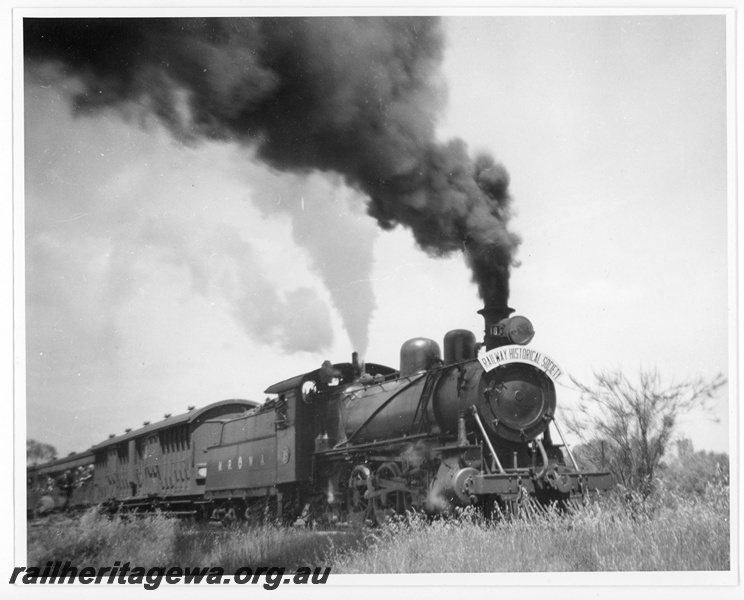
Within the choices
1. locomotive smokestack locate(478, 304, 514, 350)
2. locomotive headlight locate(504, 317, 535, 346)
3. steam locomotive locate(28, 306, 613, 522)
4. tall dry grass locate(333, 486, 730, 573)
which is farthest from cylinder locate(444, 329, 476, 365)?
tall dry grass locate(333, 486, 730, 573)

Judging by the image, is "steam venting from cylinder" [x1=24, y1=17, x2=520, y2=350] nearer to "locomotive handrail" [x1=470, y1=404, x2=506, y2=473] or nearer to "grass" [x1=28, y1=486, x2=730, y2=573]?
"locomotive handrail" [x1=470, y1=404, x2=506, y2=473]

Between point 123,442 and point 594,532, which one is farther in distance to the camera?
point 123,442

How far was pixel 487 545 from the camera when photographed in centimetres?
886

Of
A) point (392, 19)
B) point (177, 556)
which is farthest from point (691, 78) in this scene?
point (177, 556)

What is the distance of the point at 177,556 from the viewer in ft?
32.7

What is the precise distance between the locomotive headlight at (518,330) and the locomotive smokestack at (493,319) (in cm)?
20

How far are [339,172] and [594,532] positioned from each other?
607 centimetres

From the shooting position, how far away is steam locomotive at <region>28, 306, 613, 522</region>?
10.2 metres

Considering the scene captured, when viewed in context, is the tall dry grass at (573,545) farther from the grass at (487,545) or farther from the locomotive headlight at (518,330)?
the locomotive headlight at (518,330)

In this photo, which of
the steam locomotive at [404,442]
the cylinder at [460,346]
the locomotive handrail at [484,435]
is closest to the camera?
the locomotive handrail at [484,435]

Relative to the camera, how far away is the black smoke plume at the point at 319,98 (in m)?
10.5

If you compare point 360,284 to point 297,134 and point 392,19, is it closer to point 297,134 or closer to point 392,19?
point 297,134

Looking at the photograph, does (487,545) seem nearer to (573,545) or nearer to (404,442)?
(573,545)

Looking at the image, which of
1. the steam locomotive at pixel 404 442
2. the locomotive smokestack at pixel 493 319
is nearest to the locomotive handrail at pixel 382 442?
the steam locomotive at pixel 404 442
